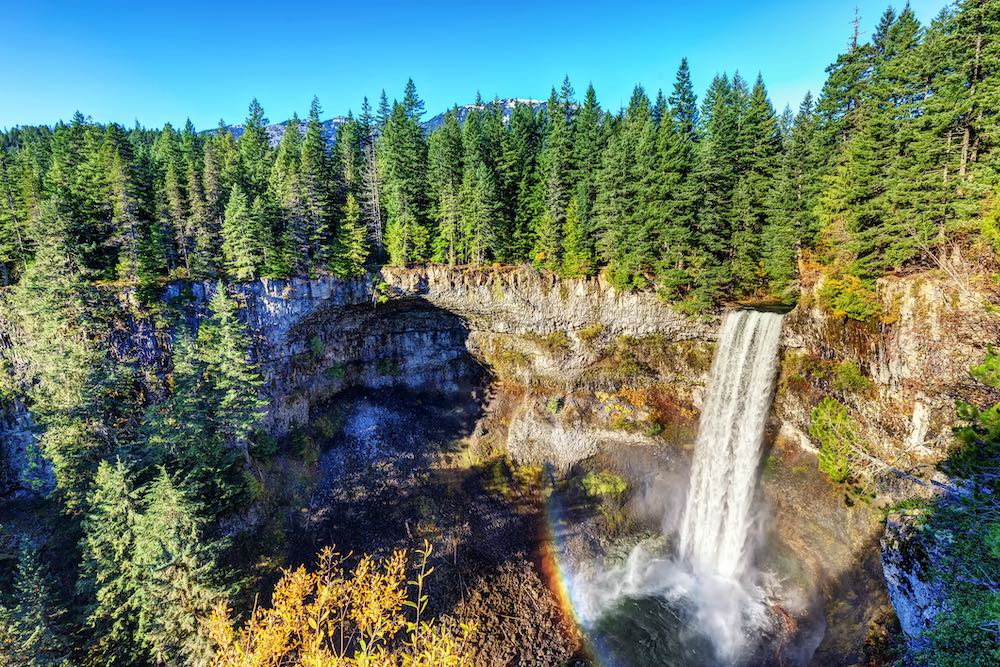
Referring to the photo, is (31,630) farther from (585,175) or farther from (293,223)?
(585,175)

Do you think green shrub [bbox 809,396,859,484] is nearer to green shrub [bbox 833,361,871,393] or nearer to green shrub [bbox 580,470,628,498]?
green shrub [bbox 833,361,871,393]

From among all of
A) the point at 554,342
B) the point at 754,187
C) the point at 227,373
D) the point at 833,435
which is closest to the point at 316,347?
the point at 227,373

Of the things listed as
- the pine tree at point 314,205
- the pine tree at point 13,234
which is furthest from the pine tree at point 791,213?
the pine tree at point 13,234

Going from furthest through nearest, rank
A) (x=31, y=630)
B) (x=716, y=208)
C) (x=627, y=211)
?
(x=627, y=211) → (x=716, y=208) → (x=31, y=630)

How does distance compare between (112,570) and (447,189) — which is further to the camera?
(447,189)

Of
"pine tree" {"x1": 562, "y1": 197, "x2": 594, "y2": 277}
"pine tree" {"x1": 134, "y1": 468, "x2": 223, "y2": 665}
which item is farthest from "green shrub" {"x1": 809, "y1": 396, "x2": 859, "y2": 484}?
"pine tree" {"x1": 134, "y1": 468, "x2": 223, "y2": 665}

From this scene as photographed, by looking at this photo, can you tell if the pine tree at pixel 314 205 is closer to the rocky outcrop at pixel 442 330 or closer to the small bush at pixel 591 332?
the rocky outcrop at pixel 442 330

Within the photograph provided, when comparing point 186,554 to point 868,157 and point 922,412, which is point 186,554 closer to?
point 922,412
